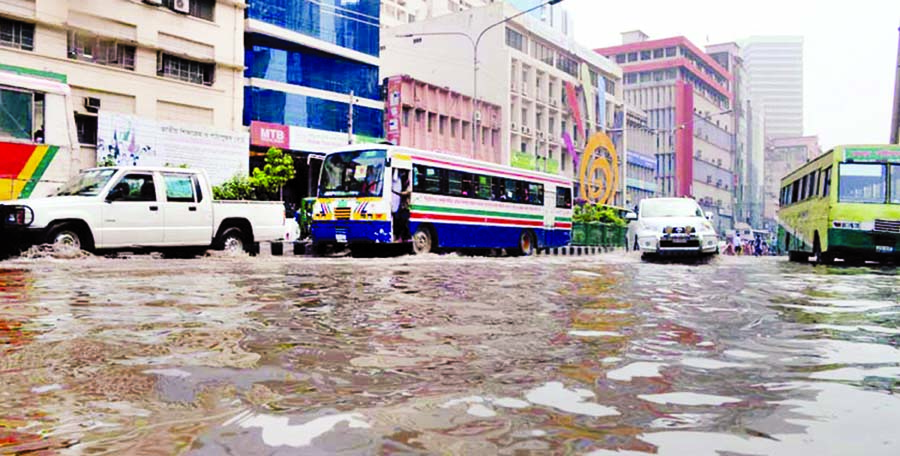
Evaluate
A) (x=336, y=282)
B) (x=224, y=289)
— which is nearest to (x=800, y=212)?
(x=336, y=282)

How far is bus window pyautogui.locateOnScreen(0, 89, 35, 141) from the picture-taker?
12578 millimetres

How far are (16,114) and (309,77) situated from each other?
25.1 metres

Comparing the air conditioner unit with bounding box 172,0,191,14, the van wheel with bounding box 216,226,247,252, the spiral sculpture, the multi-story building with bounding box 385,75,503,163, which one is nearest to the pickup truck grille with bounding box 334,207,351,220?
the van wheel with bounding box 216,226,247,252

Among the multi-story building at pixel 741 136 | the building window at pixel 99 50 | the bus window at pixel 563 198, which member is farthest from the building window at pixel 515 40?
the multi-story building at pixel 741 136

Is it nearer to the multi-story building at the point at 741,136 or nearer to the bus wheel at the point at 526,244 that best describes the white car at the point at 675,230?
the bus wheel at the point at 526,244

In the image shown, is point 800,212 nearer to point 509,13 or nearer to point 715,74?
point 509,13

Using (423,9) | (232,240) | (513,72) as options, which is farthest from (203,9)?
(423,9)

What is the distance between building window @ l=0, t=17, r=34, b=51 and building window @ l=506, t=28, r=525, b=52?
35784 millimetres

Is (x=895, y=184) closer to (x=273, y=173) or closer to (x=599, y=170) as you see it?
(x=273, y=173)

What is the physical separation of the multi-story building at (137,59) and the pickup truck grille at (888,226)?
24.0 m

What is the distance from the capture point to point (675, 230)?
1795cm

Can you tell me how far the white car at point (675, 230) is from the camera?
17.9 metres

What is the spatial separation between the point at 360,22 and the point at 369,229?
85.2ft

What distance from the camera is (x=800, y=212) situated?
68.8 ft
